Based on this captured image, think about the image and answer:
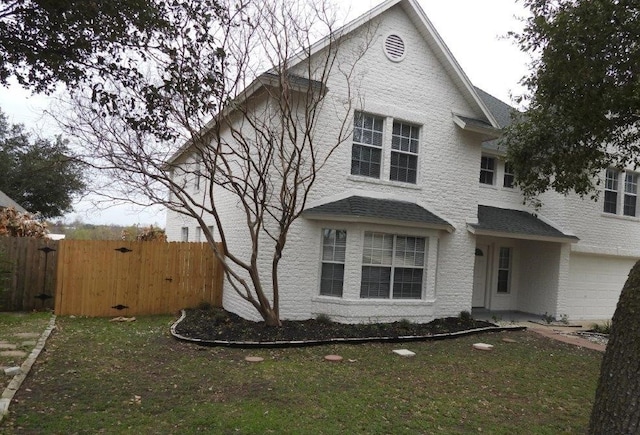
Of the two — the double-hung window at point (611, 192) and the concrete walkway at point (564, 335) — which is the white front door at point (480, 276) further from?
the double-hung window at point (611, 192)

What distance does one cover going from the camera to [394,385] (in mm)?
7398

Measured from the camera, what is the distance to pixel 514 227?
48.6 feet

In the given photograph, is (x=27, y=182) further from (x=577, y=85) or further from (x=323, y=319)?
(x=577, y=85)

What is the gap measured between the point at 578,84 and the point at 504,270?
824 cm

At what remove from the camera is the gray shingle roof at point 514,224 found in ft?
46.8

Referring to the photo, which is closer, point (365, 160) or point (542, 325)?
point (365, 160)

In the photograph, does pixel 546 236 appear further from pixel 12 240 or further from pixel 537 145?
pixel 12 240

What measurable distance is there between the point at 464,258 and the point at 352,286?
150 inches

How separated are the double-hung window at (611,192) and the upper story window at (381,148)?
801cm

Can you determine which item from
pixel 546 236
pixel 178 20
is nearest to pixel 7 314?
pixel 178 20

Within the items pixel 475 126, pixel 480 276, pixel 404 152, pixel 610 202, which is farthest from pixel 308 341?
pixel 610 202

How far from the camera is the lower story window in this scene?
16.6m

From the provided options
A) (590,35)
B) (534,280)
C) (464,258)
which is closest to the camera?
(590,35)

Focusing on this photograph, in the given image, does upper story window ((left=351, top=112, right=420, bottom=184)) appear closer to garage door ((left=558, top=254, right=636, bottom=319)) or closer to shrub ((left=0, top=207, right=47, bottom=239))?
garage door ((left=558, top=254, right=636, bottom=319))
